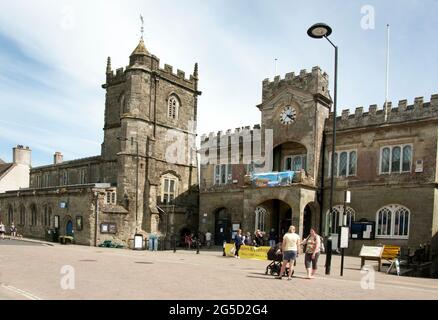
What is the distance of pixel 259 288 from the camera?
429 inches

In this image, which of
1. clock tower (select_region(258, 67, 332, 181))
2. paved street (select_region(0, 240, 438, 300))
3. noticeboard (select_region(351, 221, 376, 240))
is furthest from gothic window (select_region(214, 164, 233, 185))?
paved street (select_region(0, 240, 438, 300))

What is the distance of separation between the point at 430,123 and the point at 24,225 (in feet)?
128

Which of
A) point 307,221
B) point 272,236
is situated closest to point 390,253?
point 307,221

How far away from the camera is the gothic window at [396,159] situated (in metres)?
25.0

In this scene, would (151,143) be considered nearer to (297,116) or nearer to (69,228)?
(69,228)

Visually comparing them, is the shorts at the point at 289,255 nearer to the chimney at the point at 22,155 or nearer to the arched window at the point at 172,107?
the arched window at the point at 172,107

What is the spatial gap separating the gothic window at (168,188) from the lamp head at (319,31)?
25633 mm

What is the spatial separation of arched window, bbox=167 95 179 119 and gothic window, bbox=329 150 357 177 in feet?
59.5

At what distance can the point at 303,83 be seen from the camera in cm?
2927

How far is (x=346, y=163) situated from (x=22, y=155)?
45.1m

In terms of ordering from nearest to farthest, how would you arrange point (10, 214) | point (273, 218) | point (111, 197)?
point (273, 218) < point (111, 197) < point (10, 214)

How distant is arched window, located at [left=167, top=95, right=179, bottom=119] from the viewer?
39562 mm
